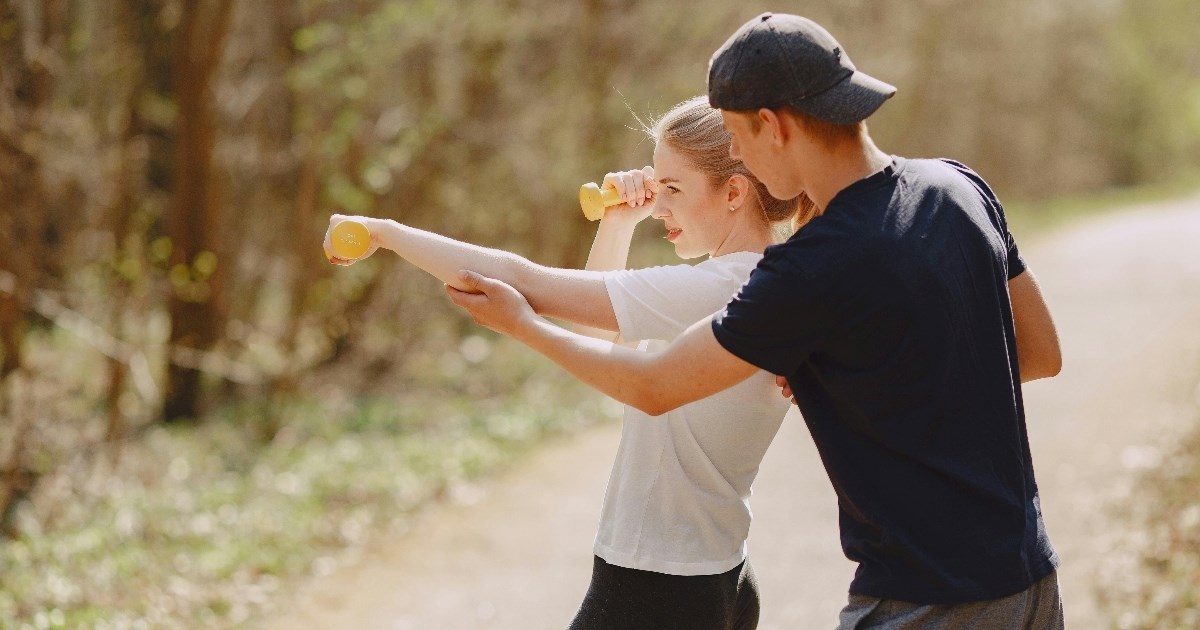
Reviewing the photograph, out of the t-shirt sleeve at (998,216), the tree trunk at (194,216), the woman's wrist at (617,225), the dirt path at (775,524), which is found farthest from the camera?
the tree trunk at (194,216)

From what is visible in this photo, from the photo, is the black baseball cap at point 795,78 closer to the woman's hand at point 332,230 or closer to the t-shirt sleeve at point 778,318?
the t-shirt sleeve at point 778,318

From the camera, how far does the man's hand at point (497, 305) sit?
243 centimetres

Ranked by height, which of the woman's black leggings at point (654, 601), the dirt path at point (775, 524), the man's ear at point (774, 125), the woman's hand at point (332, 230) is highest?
the man's ear at point (774, 125)

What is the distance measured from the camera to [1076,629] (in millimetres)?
5664

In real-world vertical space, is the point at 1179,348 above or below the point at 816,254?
below

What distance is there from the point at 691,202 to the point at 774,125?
1.77 ft

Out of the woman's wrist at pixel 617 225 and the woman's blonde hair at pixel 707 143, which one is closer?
the woman's blonde hair at pixel 707 143

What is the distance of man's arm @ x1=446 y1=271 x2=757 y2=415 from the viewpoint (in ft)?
7.15

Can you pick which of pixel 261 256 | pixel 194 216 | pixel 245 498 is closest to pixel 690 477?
pixel 245 498

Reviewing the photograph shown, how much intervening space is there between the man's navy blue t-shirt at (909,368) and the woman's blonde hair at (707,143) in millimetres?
475

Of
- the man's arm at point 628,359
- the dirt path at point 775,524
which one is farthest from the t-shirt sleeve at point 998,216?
the dirt path at point 775,524

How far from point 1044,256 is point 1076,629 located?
16232 millimetres

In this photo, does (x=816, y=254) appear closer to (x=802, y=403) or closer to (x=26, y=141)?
(x=802, y=403)

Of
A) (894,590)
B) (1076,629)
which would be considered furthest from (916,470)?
(1076,629)
